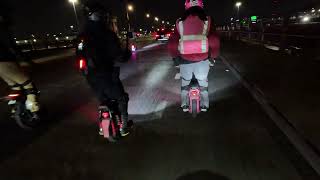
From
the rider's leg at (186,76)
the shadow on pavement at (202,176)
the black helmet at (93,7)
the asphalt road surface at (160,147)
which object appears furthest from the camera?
the rider's leg at (186,76)

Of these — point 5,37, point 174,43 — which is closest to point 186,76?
point 174,43

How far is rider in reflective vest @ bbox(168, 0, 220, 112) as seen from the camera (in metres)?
5.20

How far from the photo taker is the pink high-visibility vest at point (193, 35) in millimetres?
5199

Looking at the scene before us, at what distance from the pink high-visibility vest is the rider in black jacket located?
1.33 metres

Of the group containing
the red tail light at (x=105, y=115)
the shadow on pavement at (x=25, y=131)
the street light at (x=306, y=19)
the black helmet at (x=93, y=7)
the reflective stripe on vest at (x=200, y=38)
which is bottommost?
the shadow on pavement at (x=25, y=131)

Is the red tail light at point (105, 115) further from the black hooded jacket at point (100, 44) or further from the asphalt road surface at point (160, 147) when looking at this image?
the black hooded jacket at point (100, 44)

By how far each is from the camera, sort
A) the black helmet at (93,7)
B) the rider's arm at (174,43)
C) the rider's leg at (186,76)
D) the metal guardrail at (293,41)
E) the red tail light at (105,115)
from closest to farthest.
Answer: the black helmet at (93,7) → the red tail light at (105,115) → the rider's arm at (174,43) → the rider's leg at (186,76) → the metal guardrail at (293,41)

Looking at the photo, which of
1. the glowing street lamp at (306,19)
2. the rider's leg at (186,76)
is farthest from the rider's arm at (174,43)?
the glowing street lamp at (306,19)

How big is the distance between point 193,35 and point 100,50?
1772 mm

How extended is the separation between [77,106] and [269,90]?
518cm

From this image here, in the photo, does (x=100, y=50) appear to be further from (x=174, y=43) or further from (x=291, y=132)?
(x=291, y=132)

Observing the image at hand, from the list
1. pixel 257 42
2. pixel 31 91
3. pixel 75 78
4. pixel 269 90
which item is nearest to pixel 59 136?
pixel 31 91

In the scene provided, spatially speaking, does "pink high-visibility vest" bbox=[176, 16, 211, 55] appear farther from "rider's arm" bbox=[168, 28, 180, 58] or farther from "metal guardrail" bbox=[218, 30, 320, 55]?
"metal guardrail" bbox=[218, 30, 320, 55]

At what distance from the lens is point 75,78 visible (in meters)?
Answer: 12.8
